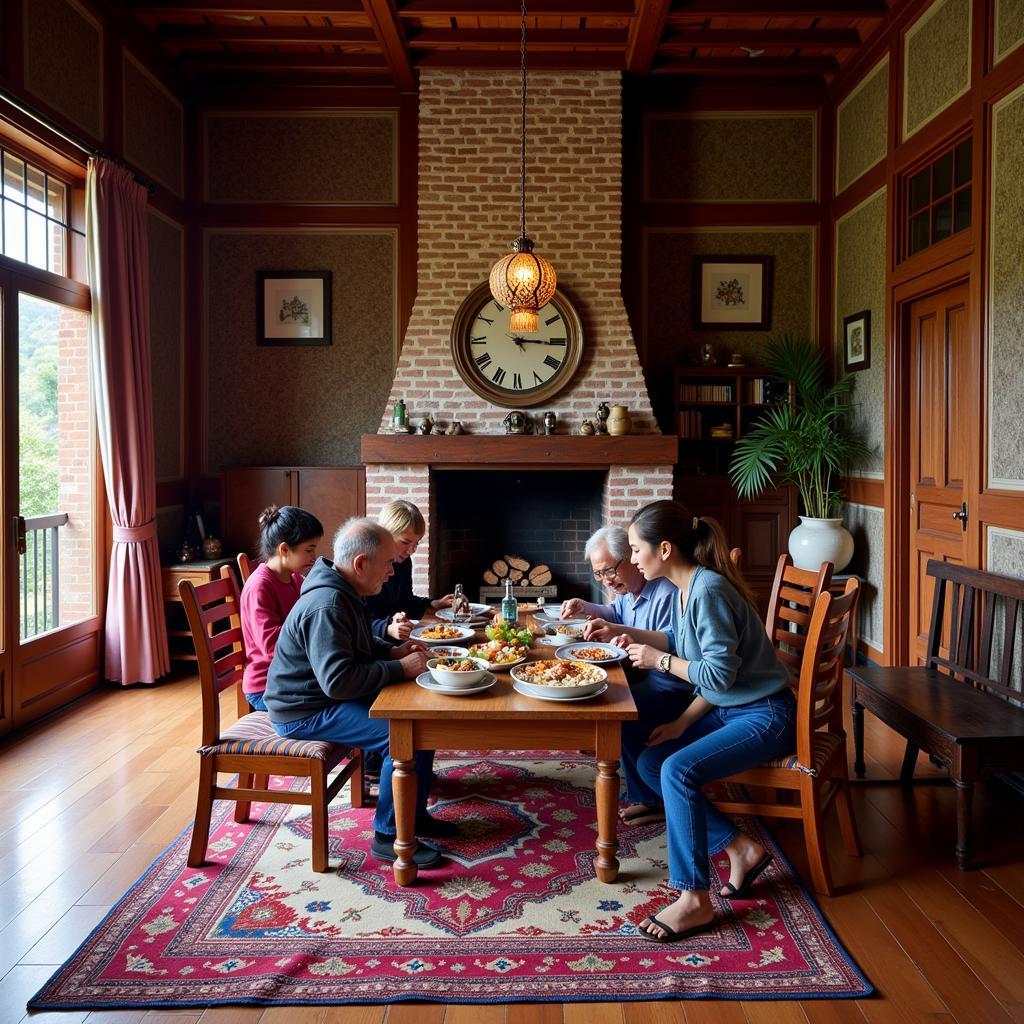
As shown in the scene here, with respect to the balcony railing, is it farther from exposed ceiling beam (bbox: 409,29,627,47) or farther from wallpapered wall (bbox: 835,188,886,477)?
wallpapered wall (bbox: 835,188,886,477)

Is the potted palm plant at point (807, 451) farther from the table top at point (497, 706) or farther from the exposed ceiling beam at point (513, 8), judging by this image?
the table top at point (497, 706)

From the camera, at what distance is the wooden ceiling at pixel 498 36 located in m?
5.01

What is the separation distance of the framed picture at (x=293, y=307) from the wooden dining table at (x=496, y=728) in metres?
4.22

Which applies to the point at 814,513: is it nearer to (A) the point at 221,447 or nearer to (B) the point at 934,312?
(B) the point at 934,312

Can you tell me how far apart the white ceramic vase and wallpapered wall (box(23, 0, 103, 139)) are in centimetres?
486

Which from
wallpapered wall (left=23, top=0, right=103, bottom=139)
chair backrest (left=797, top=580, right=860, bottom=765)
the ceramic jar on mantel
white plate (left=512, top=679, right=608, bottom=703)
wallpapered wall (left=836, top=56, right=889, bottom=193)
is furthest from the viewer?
the ceramic jar on mantel

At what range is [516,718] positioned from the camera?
2365 millimetres

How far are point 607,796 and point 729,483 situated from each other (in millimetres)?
3929

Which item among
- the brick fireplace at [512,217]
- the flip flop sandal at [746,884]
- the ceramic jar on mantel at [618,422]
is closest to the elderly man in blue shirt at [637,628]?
the flip flop sandal at [746,884]

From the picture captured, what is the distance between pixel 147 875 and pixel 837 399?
512cm

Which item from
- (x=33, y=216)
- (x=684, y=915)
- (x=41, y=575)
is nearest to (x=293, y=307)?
(x=33, y=216)

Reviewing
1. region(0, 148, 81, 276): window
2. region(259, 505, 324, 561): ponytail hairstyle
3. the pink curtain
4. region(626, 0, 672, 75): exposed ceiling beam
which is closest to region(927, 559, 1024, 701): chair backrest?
region(259, 505, 324, 561): ponytail hairstyle

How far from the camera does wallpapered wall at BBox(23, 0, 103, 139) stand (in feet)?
13.4

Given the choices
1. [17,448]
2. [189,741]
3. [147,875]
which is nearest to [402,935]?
[147,875]
